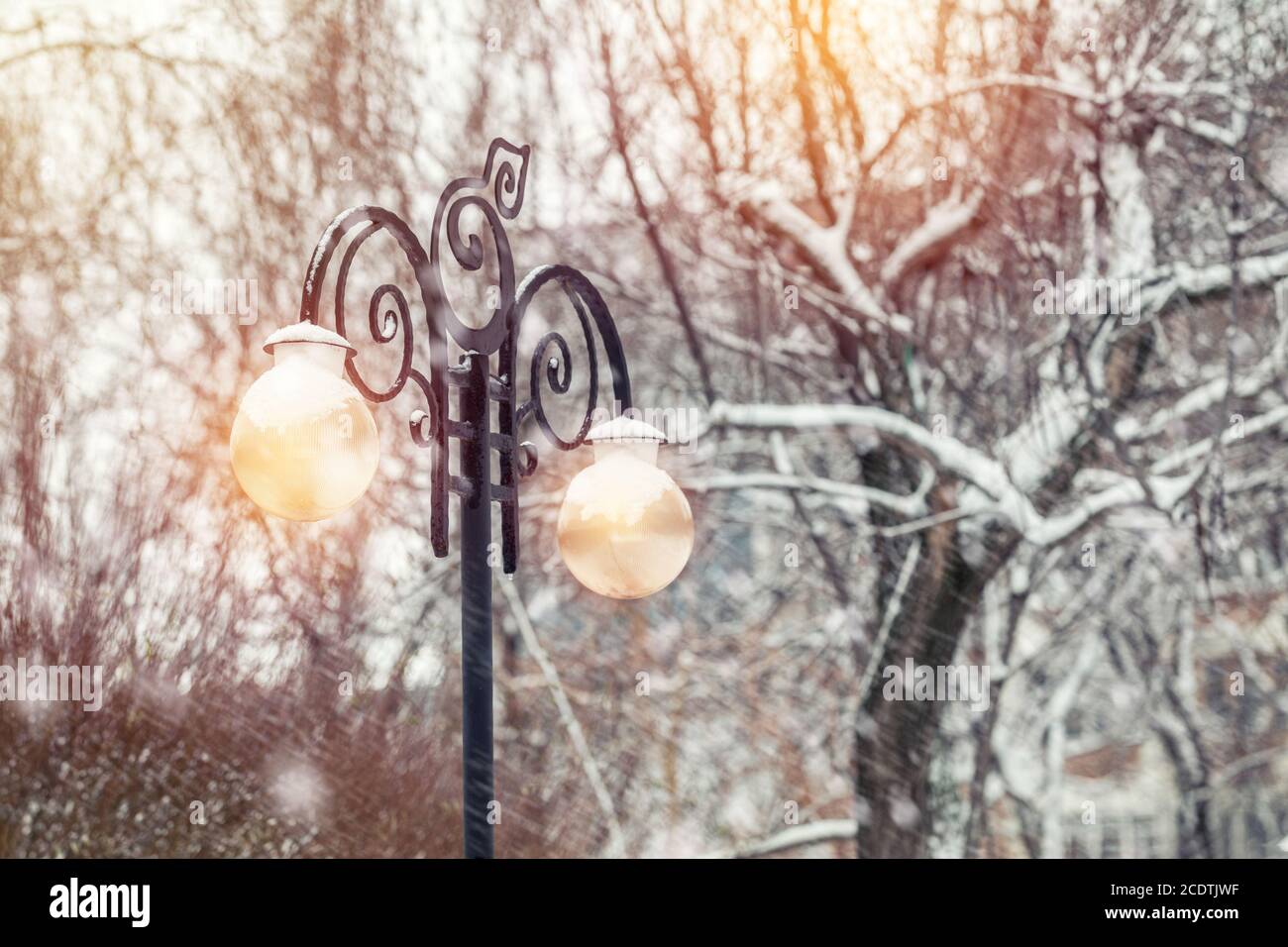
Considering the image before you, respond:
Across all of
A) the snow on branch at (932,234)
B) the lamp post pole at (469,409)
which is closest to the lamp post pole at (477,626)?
the lamp post pole at (469,409)

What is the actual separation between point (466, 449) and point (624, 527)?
47 cm

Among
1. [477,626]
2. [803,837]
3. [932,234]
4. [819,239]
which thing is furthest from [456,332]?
[803,837]

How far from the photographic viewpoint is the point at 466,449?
343 centimetres

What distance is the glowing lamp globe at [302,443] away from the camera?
2846 mm

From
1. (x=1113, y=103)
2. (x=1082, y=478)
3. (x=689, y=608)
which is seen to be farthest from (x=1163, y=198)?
(x=689, y=608)

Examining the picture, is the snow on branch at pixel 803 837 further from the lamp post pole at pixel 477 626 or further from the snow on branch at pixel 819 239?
the lamp post pole at pixel 477 626

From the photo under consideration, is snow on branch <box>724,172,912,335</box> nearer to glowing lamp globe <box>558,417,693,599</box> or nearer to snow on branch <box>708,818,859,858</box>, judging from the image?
snow on branch <box>708,818,859,858</box>

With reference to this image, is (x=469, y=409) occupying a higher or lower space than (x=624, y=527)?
higher

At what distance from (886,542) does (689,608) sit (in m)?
2.11

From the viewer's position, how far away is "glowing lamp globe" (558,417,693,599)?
133 inches

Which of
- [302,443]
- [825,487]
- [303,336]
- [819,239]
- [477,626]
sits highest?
[819,239]

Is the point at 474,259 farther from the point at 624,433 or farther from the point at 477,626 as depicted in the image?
the point at 477,626

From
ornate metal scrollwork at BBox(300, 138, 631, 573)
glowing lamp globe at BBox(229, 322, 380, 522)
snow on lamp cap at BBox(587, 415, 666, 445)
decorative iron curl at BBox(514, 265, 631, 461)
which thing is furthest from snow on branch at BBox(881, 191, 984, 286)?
glowing lamp globe at BBox(229, 322, 380, 522)
